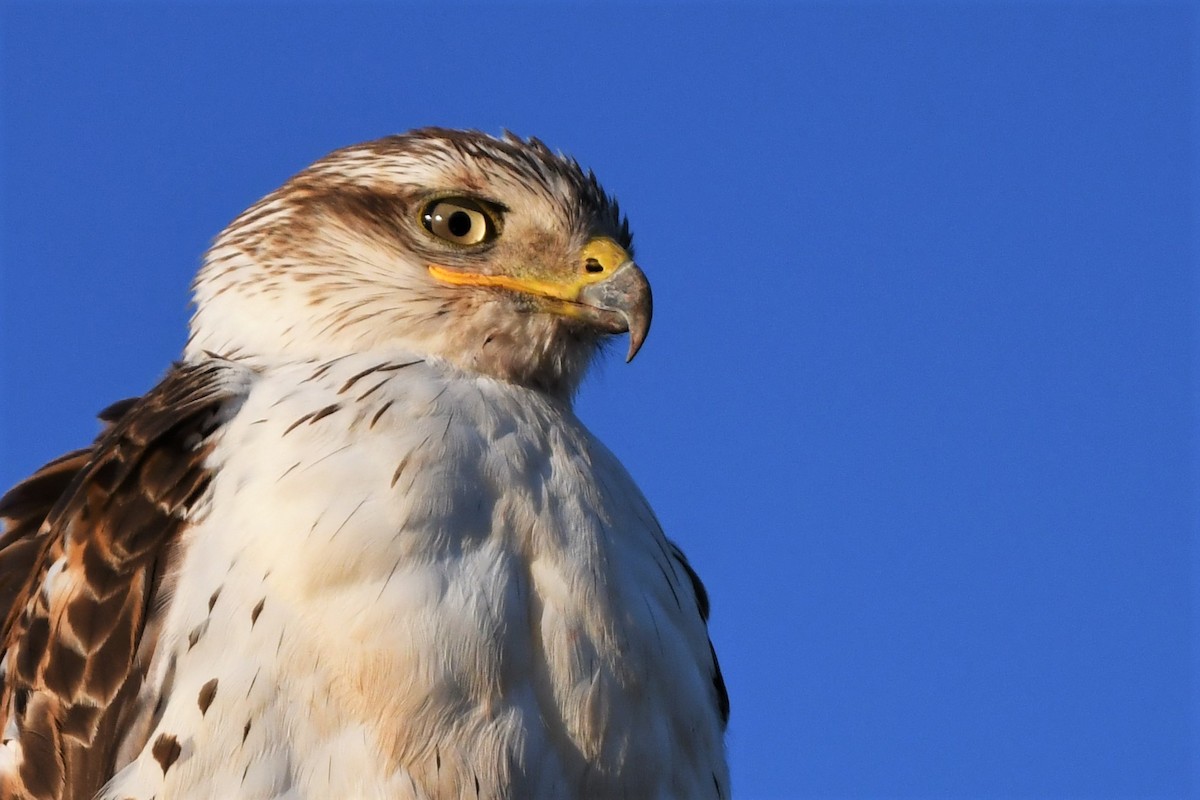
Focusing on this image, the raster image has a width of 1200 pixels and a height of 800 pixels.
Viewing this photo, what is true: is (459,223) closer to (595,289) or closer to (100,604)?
(595,289)

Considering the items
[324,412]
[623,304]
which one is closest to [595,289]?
[623,304]

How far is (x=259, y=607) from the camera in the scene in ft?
13.2

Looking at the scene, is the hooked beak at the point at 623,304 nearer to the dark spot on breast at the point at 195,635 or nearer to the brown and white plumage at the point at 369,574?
the brown and white plumage at the point at 369,574

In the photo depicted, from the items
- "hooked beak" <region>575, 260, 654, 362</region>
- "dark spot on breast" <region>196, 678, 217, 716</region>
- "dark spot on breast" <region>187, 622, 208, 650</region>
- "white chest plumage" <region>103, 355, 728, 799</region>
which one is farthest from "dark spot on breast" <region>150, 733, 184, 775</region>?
"hooked beak" <region>575, 260, 654, 362</region>

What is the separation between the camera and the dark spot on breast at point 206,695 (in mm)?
3961

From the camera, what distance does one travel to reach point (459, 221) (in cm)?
507

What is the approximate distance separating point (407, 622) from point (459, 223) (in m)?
1.56

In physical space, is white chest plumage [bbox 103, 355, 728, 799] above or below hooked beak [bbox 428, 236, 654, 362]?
below

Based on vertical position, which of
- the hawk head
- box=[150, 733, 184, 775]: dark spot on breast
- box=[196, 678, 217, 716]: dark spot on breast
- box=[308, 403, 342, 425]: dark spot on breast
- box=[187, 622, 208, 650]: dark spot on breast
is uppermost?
the hawk head

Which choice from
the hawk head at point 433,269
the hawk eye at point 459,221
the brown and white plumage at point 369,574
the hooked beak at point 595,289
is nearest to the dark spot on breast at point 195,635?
the brown and white plumage at point 369,574

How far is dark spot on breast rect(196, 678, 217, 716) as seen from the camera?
3.96m

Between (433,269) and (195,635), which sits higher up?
(433,269)

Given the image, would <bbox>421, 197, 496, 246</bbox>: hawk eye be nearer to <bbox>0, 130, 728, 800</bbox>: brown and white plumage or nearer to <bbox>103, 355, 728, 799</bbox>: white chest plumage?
<bbox>0, 130, 728, 800</bbox>: brown and white plumage

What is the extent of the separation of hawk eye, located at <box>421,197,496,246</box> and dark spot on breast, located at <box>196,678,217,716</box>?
66.6 inches
